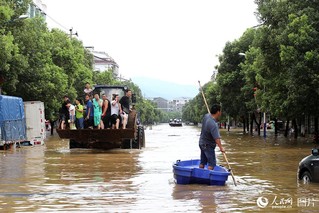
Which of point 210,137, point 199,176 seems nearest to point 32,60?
point 210,137

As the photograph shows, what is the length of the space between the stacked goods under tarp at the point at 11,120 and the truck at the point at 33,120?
4.98ft

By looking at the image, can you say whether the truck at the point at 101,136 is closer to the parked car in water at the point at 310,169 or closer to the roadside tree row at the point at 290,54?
the roadside tree row at the point at 290,54

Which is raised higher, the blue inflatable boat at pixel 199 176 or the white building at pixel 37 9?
the white building at pixel 37 9

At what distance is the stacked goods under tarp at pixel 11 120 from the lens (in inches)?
1241

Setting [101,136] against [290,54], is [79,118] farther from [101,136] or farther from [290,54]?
[290,54]

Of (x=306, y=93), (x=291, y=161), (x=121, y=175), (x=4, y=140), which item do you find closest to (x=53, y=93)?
(x=4, y=140)

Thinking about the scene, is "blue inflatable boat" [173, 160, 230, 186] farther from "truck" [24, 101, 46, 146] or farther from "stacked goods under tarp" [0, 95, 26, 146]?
"truck" [24, 101, 46, 146]

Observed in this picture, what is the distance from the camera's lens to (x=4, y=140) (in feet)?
104

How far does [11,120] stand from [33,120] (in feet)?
16.2

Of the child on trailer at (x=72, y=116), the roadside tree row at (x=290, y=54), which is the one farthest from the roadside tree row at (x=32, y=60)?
the roadside tree row at (x=290, y=54)

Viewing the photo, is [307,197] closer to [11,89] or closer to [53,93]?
[11,89]

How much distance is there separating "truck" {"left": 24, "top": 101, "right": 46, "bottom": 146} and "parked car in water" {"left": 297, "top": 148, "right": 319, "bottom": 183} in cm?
2449

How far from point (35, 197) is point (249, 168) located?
895 centimetres

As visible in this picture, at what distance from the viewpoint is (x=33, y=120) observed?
37.7 meters
